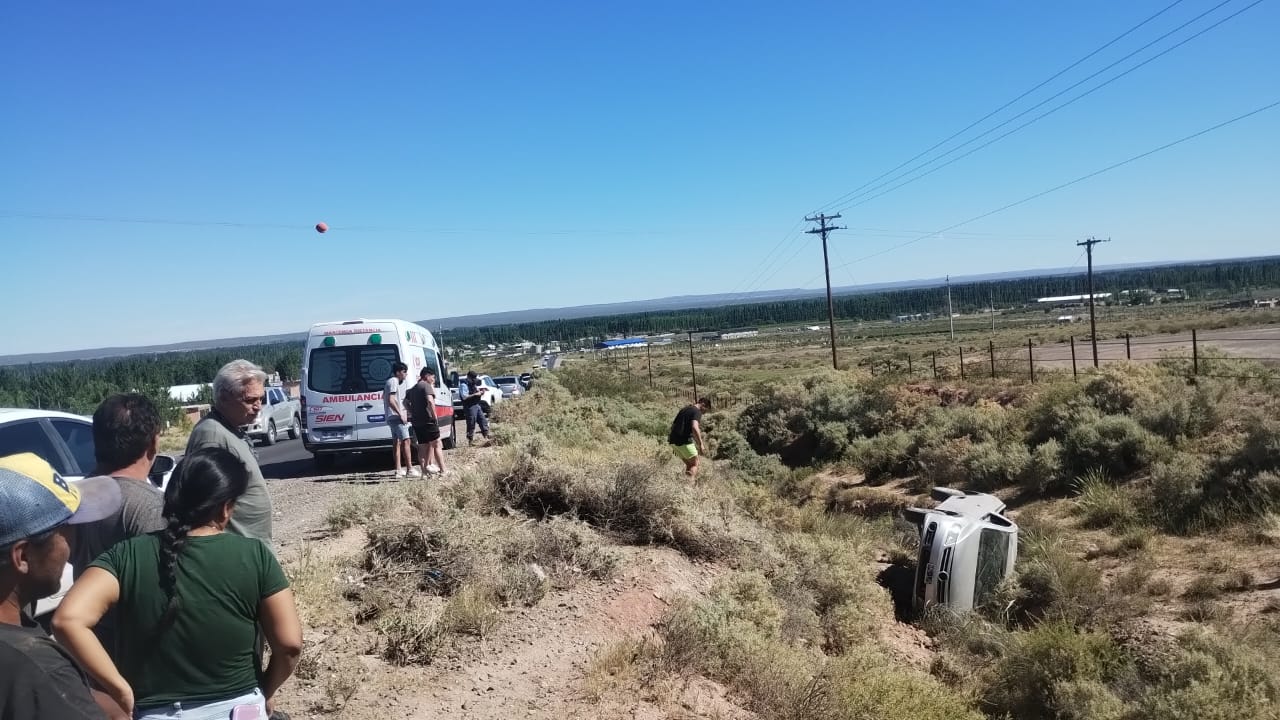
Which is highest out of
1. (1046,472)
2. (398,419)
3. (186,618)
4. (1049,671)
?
(186,618)

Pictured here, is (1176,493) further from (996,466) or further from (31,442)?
(31,442)

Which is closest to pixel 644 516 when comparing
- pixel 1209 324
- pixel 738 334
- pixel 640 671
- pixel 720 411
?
pixel 640 671

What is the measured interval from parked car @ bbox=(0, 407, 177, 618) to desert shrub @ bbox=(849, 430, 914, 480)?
1675cm

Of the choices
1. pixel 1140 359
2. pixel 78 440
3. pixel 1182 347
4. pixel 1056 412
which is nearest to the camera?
pixel 78 440

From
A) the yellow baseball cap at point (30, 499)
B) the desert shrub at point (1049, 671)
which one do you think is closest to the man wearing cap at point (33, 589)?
the yellow baseball cap at point (30, 499)

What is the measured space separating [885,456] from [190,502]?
62.0 ft

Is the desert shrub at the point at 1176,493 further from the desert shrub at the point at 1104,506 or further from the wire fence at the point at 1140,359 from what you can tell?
the wire fence at the point at 1140,359

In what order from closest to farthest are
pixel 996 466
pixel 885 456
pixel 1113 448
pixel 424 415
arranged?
pixel 424 415
pixel 1113 448
pixel 996 466
pixel 885 456

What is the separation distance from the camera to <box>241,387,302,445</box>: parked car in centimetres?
2202

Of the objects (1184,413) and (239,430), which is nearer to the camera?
(239,430)

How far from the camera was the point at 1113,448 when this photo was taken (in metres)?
15.1

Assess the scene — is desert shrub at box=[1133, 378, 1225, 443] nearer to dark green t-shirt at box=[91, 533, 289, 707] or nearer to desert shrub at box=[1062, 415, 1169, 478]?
desert shrub at box=[1062, 415, 1169, 478]

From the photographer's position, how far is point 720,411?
3023 centimetres

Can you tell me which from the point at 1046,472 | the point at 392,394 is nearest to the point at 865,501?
the point at 1046,472
